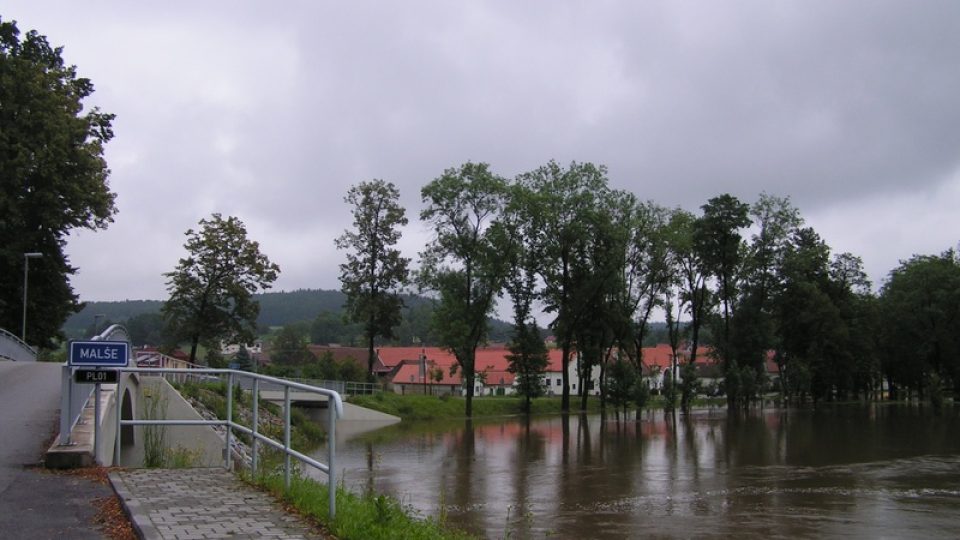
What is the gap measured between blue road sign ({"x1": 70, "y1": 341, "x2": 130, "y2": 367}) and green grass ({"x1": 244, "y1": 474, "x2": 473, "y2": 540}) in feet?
7.84

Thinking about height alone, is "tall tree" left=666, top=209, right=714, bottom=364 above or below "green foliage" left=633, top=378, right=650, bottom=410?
above

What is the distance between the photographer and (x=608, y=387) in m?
56.2

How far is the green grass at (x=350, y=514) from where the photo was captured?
646 centimetres

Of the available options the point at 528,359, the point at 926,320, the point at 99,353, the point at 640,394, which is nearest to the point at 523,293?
the point at 528,359

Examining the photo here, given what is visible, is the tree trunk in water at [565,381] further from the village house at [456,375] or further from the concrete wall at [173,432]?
the concrete wall at [173,432]

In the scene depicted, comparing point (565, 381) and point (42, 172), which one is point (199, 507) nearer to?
point (42, 172)

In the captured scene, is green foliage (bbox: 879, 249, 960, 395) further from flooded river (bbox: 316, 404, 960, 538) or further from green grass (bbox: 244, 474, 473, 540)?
green grass (bbox: 244, 474, 473, 540)

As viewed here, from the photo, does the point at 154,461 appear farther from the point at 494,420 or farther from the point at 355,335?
the point at 355,335

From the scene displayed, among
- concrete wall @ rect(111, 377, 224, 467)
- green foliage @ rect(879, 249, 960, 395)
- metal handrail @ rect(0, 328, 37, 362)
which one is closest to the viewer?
concrete wall @ rect(111, 377, 224, 467)

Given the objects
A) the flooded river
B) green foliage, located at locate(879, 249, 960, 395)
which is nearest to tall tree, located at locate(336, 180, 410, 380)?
the flooded river

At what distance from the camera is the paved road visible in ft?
21.9

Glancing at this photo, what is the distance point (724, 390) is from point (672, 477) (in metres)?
42.4

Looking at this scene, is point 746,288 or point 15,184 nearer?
point 15,184

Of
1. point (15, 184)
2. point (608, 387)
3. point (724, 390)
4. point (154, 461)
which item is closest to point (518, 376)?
point (608, 387)
